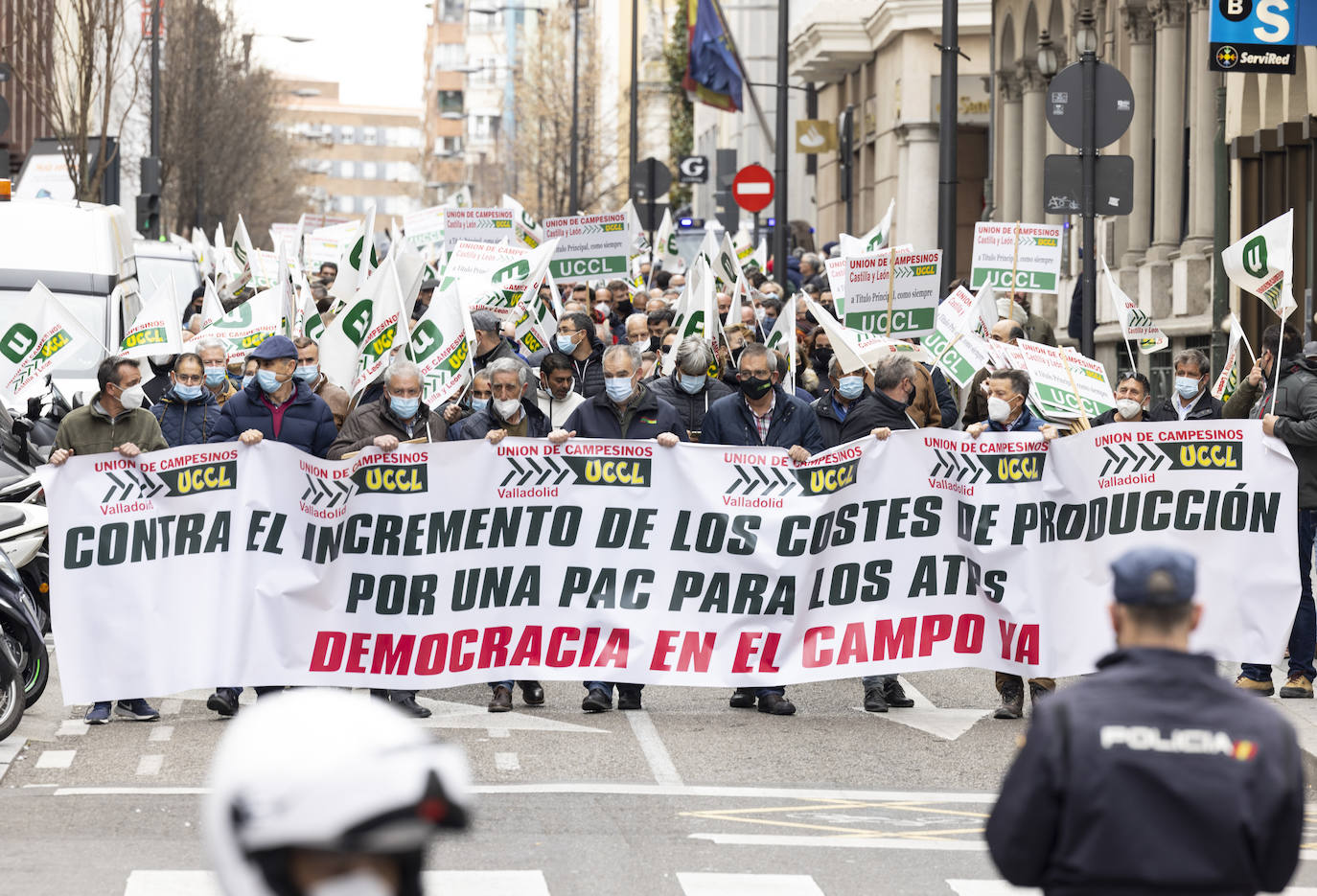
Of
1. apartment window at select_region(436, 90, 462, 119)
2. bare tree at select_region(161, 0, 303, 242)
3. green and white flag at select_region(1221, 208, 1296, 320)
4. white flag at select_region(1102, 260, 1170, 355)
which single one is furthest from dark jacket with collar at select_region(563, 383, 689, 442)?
apartment window at select_region(436, 90, 462, 119)

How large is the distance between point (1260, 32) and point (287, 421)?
10273mm

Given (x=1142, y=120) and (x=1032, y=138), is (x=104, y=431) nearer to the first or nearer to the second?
(x=1142, y=120)

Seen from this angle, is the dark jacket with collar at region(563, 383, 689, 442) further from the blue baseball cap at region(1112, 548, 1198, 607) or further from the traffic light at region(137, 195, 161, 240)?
the traffic light at region(137, 195, 161, 240)

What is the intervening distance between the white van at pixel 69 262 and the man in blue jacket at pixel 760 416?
31.6ft

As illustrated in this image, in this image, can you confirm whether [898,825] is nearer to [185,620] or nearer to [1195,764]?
[185,620]

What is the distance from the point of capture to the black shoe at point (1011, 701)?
11.4 meters

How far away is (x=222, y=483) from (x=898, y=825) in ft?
12.9

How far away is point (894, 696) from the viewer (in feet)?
38.8

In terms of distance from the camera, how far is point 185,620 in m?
11.0

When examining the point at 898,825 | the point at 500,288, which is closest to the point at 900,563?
the point at 898,825

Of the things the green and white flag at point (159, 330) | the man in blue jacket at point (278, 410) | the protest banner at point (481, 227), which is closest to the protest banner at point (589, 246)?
the protest banner at point (481, 227)

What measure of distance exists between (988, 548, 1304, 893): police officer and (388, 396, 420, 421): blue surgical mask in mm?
7948

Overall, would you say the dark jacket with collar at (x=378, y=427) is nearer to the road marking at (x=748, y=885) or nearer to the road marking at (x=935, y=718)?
the road marking at (x=935, y=718)

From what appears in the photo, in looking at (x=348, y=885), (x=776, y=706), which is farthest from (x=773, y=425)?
(x=348, y=885)
